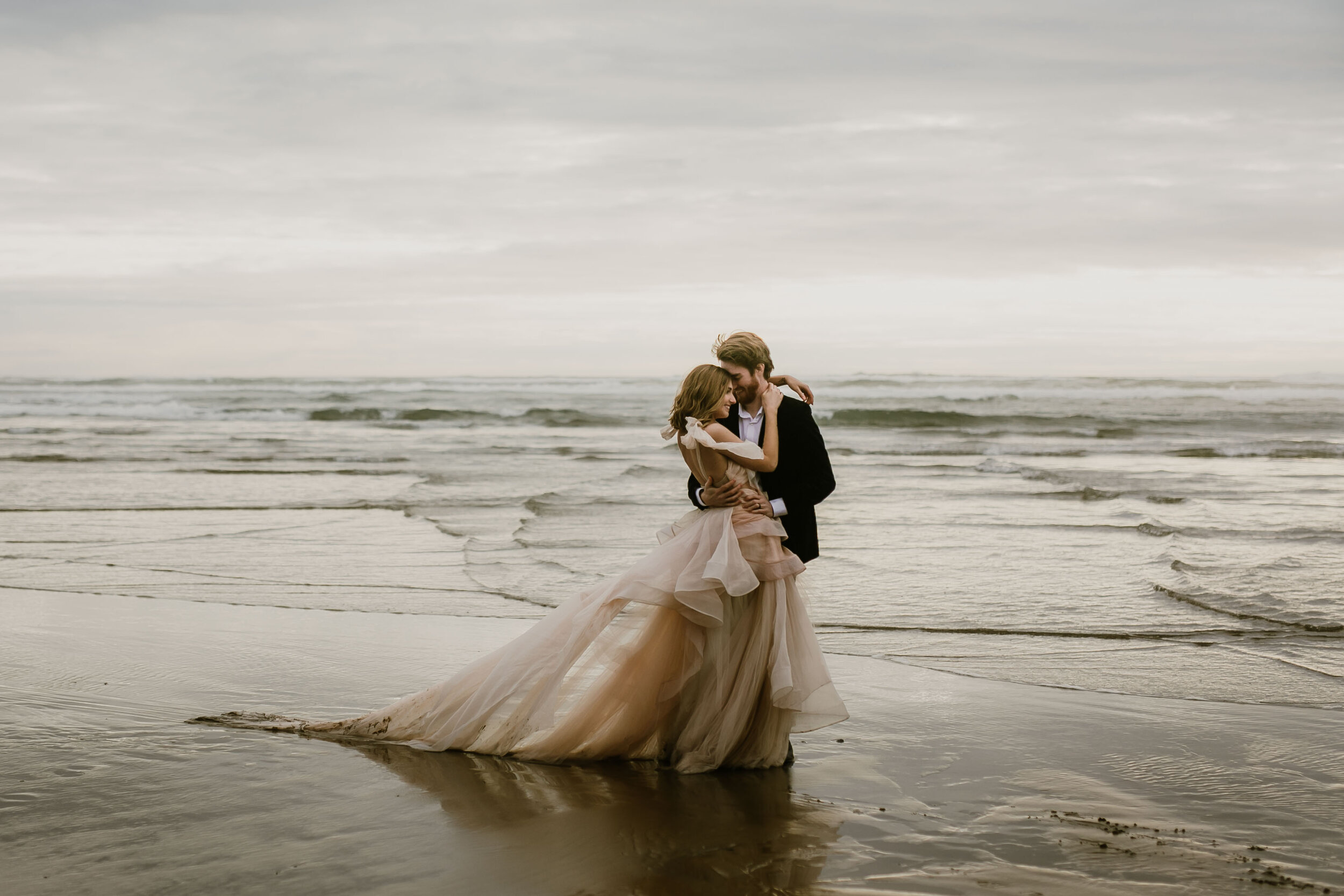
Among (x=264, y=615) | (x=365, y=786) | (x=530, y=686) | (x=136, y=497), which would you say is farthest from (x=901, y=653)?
(x=136, y=497)

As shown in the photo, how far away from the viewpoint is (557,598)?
27.5 feet

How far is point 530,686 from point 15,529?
Result: 379 inches

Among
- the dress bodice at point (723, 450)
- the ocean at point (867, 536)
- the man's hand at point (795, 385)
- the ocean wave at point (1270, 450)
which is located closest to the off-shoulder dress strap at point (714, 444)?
the dress bodice at point (723, 450)

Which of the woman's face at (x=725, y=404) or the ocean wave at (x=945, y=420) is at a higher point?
the woman's face at (x=725, y=404)

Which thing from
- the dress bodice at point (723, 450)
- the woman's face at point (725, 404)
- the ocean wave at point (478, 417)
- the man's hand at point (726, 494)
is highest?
the woman's face at point (725, 404)

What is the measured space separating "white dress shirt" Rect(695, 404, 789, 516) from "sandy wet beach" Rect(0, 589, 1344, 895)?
1130 millimetres

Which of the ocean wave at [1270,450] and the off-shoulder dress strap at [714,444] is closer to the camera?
the off-shoulder dress strap at [714,444]

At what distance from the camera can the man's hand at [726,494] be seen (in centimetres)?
448

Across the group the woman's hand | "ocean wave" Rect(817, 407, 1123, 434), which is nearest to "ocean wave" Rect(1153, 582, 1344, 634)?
the woman's hand

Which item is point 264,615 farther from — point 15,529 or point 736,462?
point 15,529

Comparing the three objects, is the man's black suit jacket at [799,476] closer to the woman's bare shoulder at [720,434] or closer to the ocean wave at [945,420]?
the woman's bare shoulder at [720,434]

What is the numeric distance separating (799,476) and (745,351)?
58 cm

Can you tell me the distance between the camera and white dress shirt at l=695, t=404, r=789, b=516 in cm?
458

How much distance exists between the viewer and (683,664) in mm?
4480
